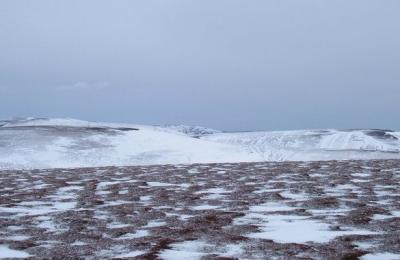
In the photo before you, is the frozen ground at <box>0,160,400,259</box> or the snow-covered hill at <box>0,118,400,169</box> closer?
the frozen ground at <box>0,160,400,259</box>

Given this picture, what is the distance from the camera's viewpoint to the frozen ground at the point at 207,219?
4.17 metres

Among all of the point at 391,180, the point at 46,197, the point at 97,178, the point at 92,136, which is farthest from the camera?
the point at 92,136

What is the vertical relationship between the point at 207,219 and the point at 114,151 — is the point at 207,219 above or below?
above

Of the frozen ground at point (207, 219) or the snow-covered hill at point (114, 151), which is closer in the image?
the frozen ground at point (207, 219)

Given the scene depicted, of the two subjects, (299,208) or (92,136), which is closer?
(299,208)

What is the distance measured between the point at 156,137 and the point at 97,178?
15.4 meters

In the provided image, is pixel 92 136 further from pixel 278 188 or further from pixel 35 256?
pixel 35 256

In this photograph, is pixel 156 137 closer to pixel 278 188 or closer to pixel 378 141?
pixel 278 188

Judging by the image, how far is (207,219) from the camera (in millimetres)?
5555

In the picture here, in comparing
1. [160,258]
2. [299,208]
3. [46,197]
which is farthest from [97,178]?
[160,258]

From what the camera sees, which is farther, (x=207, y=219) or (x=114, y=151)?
(x=114, y=151)

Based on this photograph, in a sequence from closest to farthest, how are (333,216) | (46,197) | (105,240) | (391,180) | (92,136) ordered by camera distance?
(105,240) < (333,216) < (46,197) < (391,180) < (92,136)

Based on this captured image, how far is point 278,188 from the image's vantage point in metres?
8.34

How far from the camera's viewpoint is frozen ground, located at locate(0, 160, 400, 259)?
164 inches
